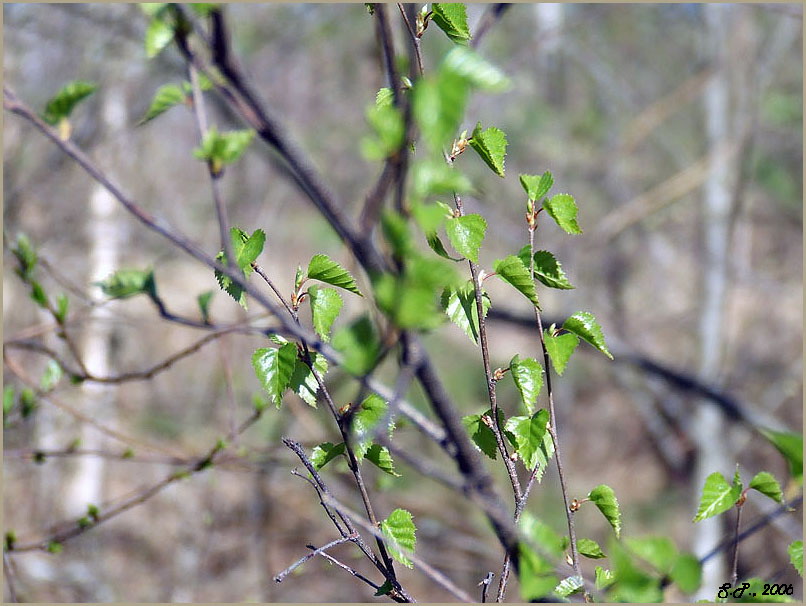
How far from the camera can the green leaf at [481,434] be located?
2.22 feet

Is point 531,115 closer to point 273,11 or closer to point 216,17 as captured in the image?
point 273,11

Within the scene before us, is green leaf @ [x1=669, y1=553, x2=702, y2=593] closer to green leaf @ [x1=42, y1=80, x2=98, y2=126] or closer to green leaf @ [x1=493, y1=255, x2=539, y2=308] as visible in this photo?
green leaf @ [x1=493, y1=255, x2=539, y2=308]

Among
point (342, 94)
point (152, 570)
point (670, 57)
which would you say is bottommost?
point (152, 570)

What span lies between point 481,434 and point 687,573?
0.27 metres

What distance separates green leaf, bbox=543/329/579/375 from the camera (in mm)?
609

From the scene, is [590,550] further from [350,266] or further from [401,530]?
[350,266]

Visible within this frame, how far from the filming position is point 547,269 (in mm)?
653

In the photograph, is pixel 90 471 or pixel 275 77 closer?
pixel 90 471

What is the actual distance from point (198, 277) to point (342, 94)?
2332mm

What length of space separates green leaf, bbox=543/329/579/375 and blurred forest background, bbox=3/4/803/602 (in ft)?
5.33

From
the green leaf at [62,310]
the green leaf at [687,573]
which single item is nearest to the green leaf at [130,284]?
the green leaf at [62,310]

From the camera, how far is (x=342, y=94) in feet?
18.0

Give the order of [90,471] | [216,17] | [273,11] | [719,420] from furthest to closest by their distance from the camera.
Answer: [273,11] → [90,471] → [719,420] → [216,17]

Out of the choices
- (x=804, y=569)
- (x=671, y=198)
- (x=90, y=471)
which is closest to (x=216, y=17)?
(x=804, y=569)
